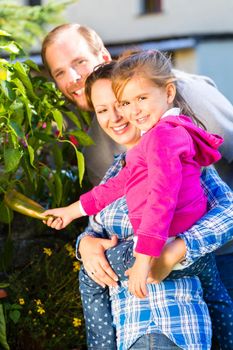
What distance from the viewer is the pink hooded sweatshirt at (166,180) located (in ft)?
7.16

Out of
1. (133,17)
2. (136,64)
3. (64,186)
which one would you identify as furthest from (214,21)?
(136,64)

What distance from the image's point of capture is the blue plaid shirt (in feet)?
7.65

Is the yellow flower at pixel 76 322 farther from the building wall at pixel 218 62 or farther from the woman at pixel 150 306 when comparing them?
the building wall at pixel 218 62

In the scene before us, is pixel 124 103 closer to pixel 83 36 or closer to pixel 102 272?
pixel 102 272

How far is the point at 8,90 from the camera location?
2.65 meters

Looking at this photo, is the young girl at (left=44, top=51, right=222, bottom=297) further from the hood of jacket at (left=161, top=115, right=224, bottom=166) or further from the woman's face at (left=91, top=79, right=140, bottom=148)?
the woman's face at (left=91, top=79, right=140, bottom=148)

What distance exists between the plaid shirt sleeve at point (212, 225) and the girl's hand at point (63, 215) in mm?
455

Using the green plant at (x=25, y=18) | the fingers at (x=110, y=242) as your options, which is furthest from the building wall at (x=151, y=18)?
the fingers at (x=110, y=242)

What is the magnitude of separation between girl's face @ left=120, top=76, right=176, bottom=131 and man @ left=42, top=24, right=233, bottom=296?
0.59 m

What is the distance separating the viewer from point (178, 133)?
227 cm

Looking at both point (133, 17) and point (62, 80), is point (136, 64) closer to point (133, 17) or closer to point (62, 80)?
point (62, 80)

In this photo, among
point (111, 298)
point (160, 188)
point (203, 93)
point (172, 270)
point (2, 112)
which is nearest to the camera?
point (160, 188)

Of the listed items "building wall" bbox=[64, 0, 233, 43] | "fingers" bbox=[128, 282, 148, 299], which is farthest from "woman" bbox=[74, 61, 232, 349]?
"building wall" bbox=[64, 0, 233, 43]

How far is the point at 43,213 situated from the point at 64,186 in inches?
21.4
